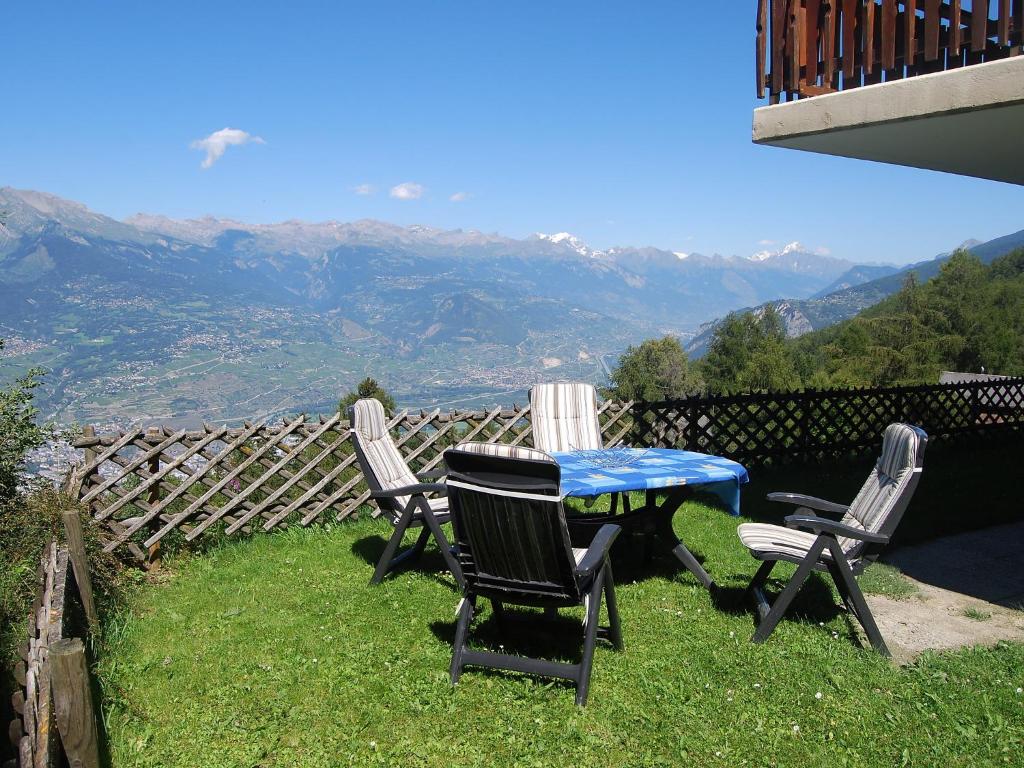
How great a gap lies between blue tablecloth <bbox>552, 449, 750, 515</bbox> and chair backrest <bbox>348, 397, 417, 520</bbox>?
3.39 feet

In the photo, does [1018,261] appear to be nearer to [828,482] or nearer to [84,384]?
[828,482]

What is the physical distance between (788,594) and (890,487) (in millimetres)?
744

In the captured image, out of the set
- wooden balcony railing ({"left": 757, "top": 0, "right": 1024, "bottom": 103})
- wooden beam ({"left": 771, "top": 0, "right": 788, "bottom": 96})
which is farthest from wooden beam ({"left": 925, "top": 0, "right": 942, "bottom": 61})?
wooden beam ({"left": 771, "top": 0, "right": 788, "bottom": 96})

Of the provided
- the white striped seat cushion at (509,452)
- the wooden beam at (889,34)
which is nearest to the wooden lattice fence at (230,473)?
the white striped seat cushion at (509,452)

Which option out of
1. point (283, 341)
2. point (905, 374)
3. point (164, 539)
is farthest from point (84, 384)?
point (164, 539)

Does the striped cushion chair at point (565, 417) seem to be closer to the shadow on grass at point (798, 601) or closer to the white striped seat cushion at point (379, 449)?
the white striped seat cushion at point (379, 449)

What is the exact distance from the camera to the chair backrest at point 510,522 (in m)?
2.94

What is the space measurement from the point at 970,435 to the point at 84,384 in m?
122

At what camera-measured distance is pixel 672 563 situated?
15.7ft

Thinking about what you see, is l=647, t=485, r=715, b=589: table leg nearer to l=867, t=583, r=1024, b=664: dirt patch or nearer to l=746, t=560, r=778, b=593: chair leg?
l=746, t=560, r=778, b=593: chair leg

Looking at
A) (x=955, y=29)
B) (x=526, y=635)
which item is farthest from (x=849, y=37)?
(x=526, y=635)

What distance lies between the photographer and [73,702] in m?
1.87

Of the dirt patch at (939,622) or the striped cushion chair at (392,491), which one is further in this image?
the striped cushion chair at (392,491)

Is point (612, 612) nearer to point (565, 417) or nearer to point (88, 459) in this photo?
point (565, 417)
